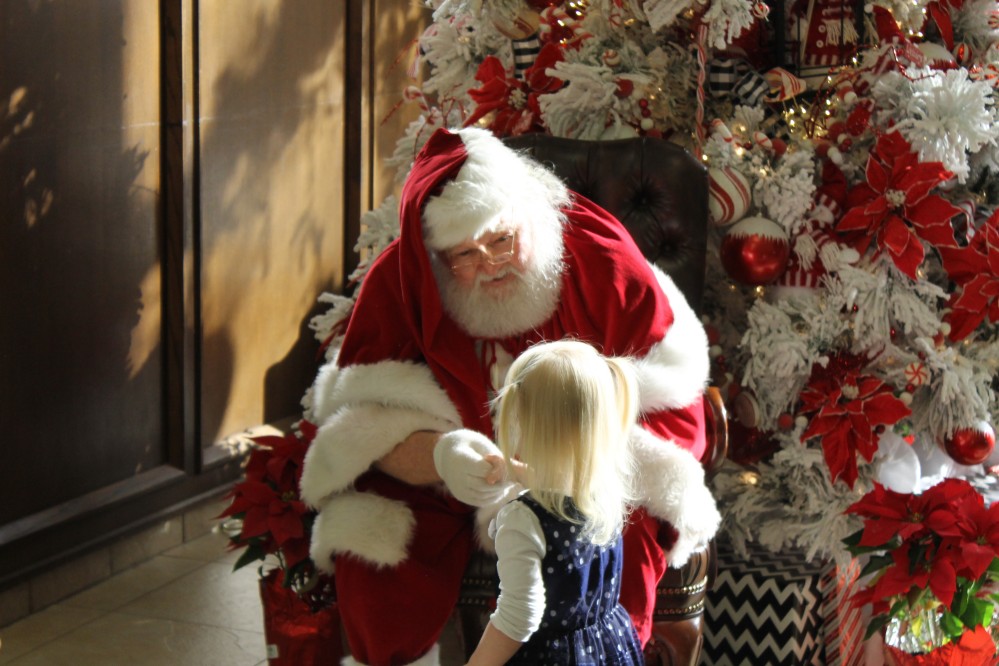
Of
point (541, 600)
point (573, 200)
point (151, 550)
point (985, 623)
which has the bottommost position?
point (151, 550)

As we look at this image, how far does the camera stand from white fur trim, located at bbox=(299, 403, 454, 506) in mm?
2215

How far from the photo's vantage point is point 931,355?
2689 millimetres

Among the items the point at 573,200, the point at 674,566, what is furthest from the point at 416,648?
the point at 573,200

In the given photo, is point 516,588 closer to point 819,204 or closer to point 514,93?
point 819,204

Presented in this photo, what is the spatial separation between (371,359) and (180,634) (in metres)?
1.08

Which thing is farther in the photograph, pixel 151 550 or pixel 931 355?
pixel 151 550

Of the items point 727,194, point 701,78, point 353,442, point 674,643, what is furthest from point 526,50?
point 674,643

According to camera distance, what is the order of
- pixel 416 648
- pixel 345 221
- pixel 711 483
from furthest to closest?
pixel 345 221 → pixel 711 483 → pixel 416 648

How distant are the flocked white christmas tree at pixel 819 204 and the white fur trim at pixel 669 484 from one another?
64 centimetres

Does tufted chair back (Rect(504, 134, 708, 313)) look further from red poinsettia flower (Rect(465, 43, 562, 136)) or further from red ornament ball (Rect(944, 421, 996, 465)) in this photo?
red ornament ball (Rect(944, 421, 996, 465))

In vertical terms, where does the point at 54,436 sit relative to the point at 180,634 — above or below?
above

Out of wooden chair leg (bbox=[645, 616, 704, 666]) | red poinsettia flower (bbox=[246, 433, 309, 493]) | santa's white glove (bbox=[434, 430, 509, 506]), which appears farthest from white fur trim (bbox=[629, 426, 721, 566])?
red poinsettia flower (bbox=[246, 433, 309, 493])

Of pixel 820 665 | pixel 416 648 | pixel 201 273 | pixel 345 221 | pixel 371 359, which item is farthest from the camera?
pixel 345 221

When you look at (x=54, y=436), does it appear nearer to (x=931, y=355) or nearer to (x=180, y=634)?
(x=180, y=634)
